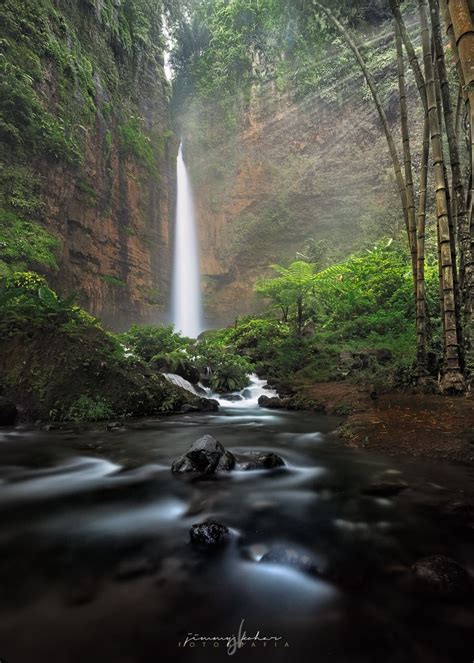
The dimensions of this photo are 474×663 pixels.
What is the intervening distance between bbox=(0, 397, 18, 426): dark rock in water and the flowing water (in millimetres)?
2451

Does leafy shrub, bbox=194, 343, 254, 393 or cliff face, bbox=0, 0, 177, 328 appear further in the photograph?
cliff face, bbox=0, 0, 177, 328

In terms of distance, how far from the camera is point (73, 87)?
1809 centimetres

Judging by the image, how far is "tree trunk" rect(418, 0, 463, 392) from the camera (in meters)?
4.79

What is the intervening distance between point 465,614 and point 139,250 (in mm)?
25000

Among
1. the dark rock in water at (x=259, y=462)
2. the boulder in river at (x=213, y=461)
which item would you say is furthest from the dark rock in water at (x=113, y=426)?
the dark rock in water at (x=259, y=462)

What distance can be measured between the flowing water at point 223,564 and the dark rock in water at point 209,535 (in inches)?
2.5

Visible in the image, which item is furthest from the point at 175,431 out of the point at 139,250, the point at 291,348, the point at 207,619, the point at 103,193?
the point at 139,250

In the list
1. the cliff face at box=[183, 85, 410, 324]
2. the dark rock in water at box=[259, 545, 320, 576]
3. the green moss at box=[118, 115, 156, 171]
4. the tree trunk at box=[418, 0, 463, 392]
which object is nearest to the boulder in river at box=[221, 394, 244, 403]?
the tree trunk at box=[418, 0, 463, 392]

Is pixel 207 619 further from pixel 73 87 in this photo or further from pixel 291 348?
pixel 73 87

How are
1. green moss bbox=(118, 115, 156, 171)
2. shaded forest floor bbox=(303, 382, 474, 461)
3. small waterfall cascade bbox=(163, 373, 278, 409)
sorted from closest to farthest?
shaded forest floor bbox=(303, 382, 474, 461), small waterfall cascade bbox=(163, 373, 278, 409), green moss bbox=(118, 115, 156, 171)

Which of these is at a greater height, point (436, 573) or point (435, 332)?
point (435, 332)

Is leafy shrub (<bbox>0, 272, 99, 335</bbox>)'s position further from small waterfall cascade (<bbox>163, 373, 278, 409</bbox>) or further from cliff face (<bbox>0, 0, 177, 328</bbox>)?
cliff face (<bbox>0, 0, 177, 328</bbox>)

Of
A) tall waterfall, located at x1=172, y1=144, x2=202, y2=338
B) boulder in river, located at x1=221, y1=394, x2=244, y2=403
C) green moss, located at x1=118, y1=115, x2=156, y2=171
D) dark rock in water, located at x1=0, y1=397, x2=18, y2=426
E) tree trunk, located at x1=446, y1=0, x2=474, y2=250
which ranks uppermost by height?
green moss, located at x1=118, y1=115, x2=156, y2=171

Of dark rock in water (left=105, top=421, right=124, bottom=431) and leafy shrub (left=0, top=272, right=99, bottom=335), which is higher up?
leafy shrub (left=0, top=272, right=99, bottom=335)
